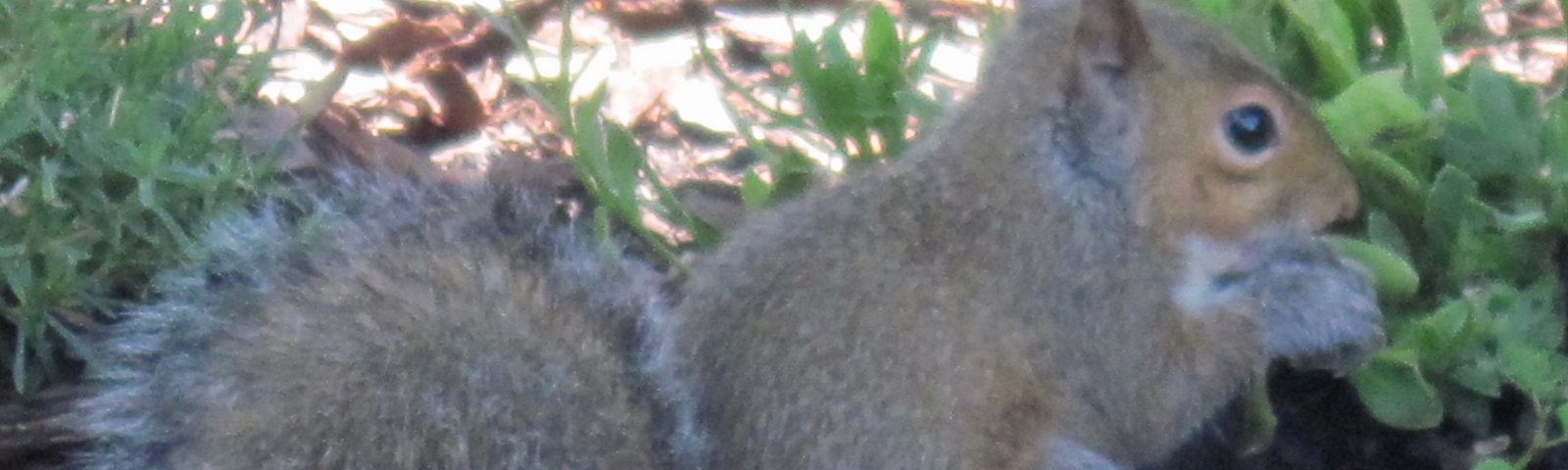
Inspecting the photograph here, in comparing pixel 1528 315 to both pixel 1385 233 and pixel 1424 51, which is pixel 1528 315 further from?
pixel 1424 51

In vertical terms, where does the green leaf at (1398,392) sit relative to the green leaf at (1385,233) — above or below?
below

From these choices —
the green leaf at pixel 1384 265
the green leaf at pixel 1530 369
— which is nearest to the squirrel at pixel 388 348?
the green leaf at pixel 1384 265

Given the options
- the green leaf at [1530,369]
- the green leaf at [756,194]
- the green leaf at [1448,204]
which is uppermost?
the green leaf at [1448,204]

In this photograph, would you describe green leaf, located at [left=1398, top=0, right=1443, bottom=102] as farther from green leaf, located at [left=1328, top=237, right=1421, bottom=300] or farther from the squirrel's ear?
the squirrel's ear

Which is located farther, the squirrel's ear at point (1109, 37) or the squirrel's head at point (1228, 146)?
the squirrel's head at point (1228, 146)

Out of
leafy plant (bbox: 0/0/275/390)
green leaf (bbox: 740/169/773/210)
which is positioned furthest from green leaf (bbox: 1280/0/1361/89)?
leafy plant (bbox: 0/0/275/390)

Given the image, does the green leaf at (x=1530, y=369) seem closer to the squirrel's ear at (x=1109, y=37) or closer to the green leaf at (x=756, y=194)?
the squirrel's ear at (x=1109, y=37)

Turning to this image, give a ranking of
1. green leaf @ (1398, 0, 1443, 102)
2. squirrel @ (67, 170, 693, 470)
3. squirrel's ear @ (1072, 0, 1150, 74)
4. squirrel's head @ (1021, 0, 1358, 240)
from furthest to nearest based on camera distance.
Answer: green leaf @ (1398, 0, 1443, 102) < squirrel's head @ (1021, 0, 1358, 240) < squirrel's ear @ (1072, 0, 1150, 74) < squirrel @ (67, 170, 693, 470)

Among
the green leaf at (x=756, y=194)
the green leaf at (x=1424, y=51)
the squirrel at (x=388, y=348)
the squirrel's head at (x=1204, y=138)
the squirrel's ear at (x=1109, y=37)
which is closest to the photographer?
the squirrel at (x=388, y=348)
